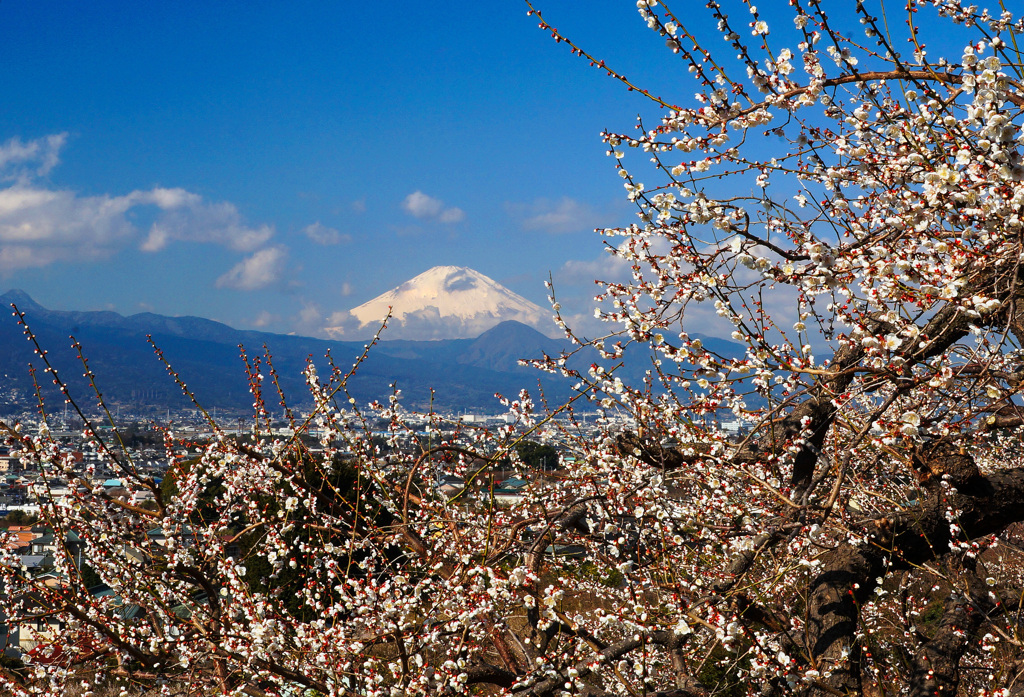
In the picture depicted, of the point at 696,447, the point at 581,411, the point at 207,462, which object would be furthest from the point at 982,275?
the point at 207,462

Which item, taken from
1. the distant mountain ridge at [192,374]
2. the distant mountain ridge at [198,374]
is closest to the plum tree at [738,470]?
the distant mountain ridge at [198,374]

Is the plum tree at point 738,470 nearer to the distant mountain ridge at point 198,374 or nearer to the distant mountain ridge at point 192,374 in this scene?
the distant mountain ridge at point 198,374

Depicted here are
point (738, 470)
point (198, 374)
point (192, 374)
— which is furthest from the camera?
point (198, 374)

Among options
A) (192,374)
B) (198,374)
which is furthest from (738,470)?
(198,374)

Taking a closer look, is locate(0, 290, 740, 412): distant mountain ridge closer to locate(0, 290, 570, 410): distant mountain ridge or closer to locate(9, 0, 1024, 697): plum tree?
locate(0, 290, 570, 410): distant mountain ridge

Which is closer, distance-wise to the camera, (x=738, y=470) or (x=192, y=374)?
(x=738, y=470)

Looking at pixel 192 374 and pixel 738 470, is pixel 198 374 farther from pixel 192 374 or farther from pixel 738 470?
pixel 738 470

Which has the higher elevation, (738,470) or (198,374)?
(738,470)

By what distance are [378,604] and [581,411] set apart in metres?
2.36

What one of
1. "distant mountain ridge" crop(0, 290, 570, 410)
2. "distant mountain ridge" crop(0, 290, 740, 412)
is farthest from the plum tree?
"distant mountain ridge" crop(0, 290, 570, 410)

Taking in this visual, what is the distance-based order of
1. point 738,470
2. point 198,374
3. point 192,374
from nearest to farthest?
point 738,470 < point 192,374 < point 198,374

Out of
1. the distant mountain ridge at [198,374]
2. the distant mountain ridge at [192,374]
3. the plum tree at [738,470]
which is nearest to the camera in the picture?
the plum tree at [738,470]

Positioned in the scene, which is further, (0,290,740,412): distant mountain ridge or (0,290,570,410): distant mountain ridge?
(0,290,570,410): distant mountain ridge

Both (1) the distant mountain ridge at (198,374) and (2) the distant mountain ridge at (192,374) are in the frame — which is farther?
(2) the distant mountain ridge at (192,374)
